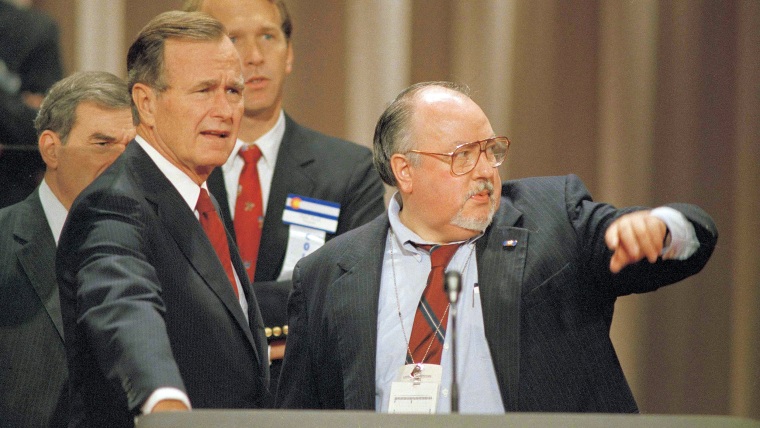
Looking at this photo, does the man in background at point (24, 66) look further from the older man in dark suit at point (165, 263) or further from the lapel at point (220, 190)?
the older man in dark suit at point (165, 263)

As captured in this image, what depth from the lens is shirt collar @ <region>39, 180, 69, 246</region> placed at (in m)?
2.87

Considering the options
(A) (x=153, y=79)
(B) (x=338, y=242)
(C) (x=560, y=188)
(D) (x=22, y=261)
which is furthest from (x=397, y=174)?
(D) (x=22, y=261)

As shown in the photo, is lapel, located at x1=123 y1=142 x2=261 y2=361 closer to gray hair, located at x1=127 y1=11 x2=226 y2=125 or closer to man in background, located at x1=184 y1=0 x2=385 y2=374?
gray hair, located at x1=127 y1=11 x2=226 y2=125

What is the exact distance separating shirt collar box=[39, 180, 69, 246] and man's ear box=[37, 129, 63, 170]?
0.06 metres

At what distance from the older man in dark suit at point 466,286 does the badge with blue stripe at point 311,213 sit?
1.40 feet

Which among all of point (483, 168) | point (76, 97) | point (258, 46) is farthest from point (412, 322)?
point (258, 46)

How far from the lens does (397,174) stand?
9.04ft

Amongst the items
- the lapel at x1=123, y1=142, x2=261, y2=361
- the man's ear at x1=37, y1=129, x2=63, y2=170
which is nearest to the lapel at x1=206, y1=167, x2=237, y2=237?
the man's ear at x1=37, y1=129, x2=63, y2=170

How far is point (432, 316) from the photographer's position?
256cm

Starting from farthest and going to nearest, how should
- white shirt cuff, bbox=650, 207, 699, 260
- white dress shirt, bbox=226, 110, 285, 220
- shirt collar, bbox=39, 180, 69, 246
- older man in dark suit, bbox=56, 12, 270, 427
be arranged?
white dress shirt, bbox=226, 110, 285, 220, shirt collar, bbox=39, 180, 69, 246, white shirt cuff, bbox=650, 207, 699, 260, older man in dark suit, bbox=56, 12, 270, 427

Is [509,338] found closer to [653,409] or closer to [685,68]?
[653,409]

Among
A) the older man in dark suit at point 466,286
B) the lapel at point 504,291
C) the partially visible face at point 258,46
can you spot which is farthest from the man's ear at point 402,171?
the partially visible face at point 258,46

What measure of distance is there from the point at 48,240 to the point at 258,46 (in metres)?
1.02

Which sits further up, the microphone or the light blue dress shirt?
the microphone
